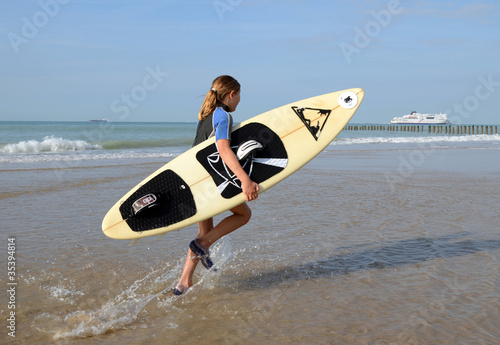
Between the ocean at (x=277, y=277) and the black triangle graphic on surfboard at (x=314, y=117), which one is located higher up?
the black triangle graphic on surfboard at (x=314, y=117)

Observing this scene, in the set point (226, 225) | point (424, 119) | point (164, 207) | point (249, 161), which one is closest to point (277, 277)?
point (226, 225)

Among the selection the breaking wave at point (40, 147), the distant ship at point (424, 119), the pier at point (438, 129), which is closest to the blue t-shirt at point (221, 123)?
the breaking wave at point (40, 147)

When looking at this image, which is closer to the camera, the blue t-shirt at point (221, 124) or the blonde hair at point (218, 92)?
the blue t-shirt at point (221, 124)

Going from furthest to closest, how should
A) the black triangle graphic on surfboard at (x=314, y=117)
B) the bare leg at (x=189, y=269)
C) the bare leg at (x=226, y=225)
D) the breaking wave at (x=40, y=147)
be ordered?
the breaking wave at (x=40, y=147), the black triangle graphic on surfboard at (x=314, y=117), the bare leg at (x=226, y=225), the bare leg at (x=189, y=269)

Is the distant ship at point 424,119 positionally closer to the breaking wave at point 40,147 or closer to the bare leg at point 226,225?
the breaking wave at point 40,147

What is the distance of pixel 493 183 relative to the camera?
28.9 ft

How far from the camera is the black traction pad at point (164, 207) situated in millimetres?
3693

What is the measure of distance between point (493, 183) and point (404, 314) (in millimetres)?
6848

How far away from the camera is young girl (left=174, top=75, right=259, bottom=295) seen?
11.0 feet

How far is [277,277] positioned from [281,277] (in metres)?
0.03

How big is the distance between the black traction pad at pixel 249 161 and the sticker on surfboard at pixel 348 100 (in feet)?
2.74

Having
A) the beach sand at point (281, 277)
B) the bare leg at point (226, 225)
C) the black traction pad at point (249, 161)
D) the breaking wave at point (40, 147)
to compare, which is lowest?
the breaking wave at point (40, 147)

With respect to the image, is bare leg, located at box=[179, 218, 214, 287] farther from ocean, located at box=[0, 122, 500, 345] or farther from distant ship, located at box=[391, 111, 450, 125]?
distant ship, located at box=[391, 111, 450, 125]

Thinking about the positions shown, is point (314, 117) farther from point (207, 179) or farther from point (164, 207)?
point (164, 207)
